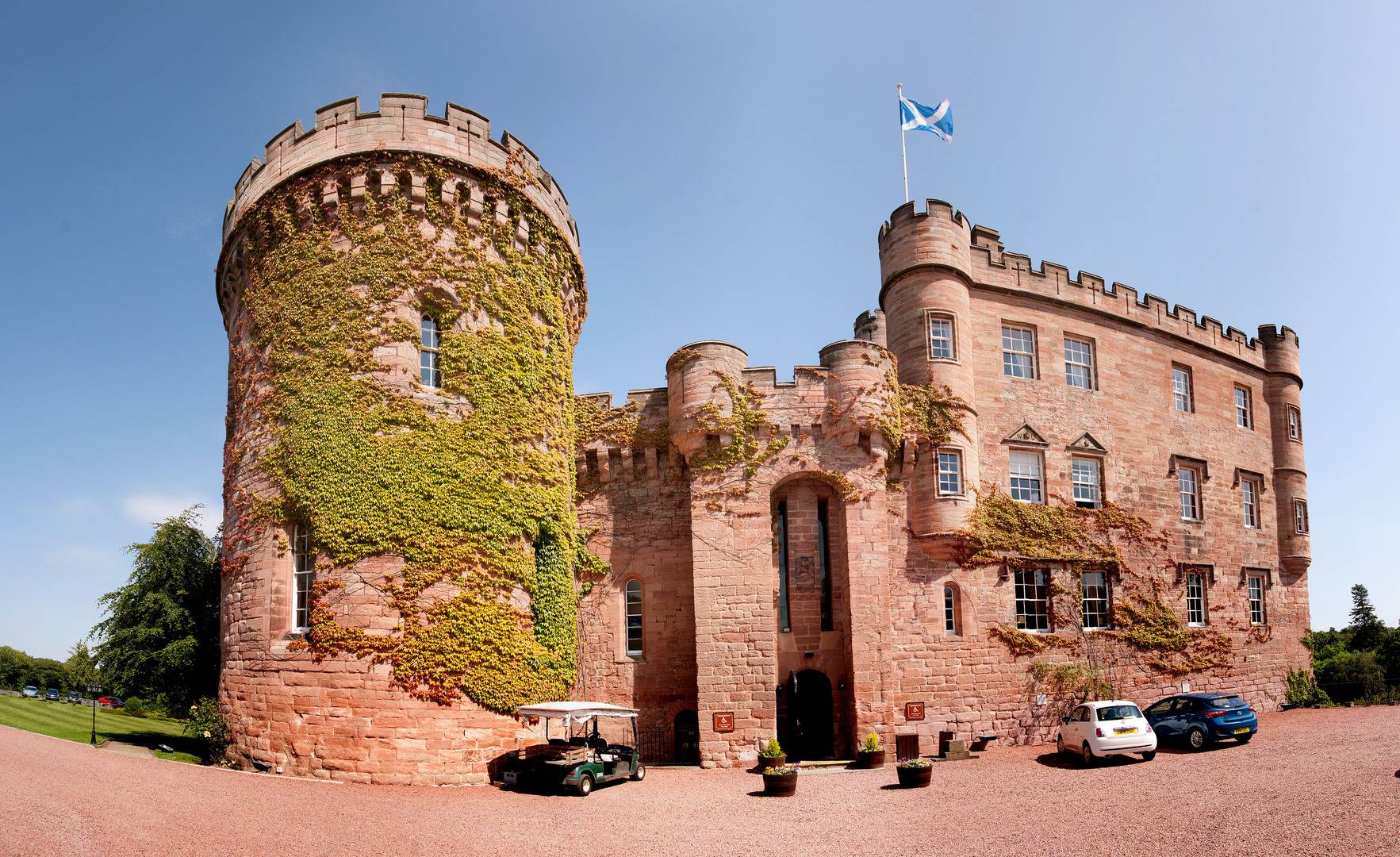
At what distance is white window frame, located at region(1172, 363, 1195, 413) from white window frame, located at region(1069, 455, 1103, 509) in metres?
4.66

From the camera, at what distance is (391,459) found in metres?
17.4

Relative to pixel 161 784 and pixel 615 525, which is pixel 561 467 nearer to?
pixel 615 525

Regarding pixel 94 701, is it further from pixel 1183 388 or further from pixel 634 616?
pixel 1183 388

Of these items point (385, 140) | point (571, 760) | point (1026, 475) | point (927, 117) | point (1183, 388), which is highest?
point (927, 117)

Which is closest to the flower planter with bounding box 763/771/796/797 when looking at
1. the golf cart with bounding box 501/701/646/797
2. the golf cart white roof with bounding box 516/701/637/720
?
the golf cart with bounding box 501/701/646/797

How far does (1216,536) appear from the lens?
28.2 meters

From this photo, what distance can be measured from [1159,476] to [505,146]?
21.6m

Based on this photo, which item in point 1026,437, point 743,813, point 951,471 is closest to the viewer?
point 743,813

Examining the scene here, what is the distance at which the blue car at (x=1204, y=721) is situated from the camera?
64.7 ft

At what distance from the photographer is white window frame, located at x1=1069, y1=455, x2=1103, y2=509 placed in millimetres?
25516

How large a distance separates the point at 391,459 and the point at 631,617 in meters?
7.84

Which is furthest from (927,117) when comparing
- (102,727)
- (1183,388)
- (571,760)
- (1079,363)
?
(102,727)

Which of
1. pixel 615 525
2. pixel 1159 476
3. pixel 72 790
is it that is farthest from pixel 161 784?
pixel 1159 476

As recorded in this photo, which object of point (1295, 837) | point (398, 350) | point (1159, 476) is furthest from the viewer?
point (1159, 476)
